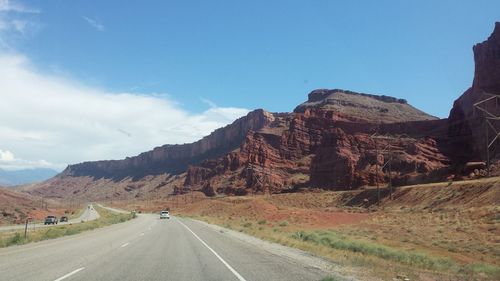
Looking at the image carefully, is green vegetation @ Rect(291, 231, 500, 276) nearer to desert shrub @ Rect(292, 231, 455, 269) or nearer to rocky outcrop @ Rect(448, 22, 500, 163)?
desert shrub @ Rect(292, 231, 455, 269)

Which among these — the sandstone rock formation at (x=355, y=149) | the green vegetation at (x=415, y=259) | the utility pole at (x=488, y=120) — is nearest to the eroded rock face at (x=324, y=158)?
the sandstone rock formation at (x=355, y=149)

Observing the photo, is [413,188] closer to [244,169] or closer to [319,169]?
[319,169]

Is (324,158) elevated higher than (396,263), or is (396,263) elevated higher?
(324,158)

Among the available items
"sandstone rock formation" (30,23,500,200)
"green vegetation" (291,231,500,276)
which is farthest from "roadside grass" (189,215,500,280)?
"sandstone rock formation" (30,23,500,200)

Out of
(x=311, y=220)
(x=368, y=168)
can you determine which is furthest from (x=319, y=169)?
(x=311, y=220)

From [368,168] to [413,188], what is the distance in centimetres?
4020

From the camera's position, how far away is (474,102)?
327 ft

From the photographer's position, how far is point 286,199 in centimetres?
10175

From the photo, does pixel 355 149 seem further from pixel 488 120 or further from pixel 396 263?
pixel 396 263

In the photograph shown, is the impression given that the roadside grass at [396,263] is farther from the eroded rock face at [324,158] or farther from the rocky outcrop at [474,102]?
the rocky outcrop at [474,102]

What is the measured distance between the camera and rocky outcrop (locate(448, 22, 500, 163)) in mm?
93500

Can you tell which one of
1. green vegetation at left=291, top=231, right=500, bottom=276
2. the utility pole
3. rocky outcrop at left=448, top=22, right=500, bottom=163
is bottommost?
green vegetation at left=291, top=231, right=500, bottom=276

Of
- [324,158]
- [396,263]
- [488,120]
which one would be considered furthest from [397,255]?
[324,158]

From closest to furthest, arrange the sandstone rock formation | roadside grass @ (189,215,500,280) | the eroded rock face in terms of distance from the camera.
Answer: roadside grass @ (189,215,500,280) < the sandstone rock formation < the eroded rock face
